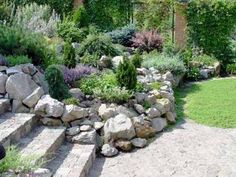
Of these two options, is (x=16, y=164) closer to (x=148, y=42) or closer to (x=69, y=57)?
Result: (x=69, y=57)

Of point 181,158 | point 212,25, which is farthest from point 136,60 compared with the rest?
point 212,25

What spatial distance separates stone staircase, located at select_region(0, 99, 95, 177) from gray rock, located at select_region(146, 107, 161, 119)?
1453 millimetres

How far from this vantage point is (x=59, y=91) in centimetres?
643

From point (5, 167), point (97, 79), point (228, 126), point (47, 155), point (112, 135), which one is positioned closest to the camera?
point (5, 167)

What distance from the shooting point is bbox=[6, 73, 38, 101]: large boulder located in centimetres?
602

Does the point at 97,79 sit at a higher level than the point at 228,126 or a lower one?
higher

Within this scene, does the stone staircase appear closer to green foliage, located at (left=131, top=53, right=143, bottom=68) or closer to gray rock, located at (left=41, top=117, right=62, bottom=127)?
gray rock, located at (left=41, top=117, right=62, bottom=127)

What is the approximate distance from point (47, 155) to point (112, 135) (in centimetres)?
140

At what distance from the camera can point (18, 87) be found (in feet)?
19.9

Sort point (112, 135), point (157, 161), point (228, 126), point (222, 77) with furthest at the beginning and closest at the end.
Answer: point (222, 77)
point (228, 126)
point (112, 135)
point (157, 161)

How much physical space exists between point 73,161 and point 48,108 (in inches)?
45.5

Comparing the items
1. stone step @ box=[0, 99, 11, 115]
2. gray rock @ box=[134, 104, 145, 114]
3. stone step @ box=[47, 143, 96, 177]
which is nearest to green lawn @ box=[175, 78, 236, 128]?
gray rock @ box=[134, 104, 145, 114]

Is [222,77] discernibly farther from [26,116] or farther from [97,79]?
[26,116]

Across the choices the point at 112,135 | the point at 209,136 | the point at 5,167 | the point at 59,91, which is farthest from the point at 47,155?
the point at 209,136
